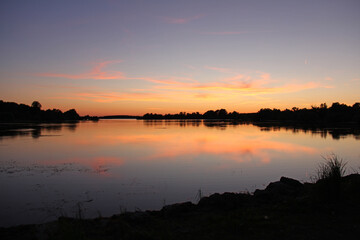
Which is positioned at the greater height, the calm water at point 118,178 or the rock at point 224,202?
the rock at point 224,202

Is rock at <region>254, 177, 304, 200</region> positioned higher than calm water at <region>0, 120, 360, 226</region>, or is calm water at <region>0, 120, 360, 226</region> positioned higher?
rock at <region>254, 177, 304, 200</region>

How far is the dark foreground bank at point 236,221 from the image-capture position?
552 centimetres

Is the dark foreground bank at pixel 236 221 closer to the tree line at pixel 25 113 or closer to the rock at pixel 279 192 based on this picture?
the rock at pixel 279 192

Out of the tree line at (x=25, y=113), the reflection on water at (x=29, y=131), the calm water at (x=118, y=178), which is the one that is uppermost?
the tree line at (x=25, y=113)

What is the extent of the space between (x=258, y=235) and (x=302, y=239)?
2.82 feet

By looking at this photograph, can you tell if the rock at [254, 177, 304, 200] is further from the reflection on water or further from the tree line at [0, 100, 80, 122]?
the tree line at [0, 100, 80, 122]

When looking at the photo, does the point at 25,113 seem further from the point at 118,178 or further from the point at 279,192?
the point at 279,192

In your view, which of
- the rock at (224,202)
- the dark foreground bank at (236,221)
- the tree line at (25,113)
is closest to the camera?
the dark foreground bank at (236,221)

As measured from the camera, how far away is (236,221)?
6234 mm

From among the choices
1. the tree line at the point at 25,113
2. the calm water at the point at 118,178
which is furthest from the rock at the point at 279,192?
the tree line at the point at 25,113

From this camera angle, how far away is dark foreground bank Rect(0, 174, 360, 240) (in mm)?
5520

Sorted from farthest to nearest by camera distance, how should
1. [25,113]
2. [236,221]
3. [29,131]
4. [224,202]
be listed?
[25,113] → [29,131] → [224,202] → [236,221]

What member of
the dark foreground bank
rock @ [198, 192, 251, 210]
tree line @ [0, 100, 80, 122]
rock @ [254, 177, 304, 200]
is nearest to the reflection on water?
the dark foreground bank

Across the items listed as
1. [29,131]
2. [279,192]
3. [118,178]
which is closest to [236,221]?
[279,192]
